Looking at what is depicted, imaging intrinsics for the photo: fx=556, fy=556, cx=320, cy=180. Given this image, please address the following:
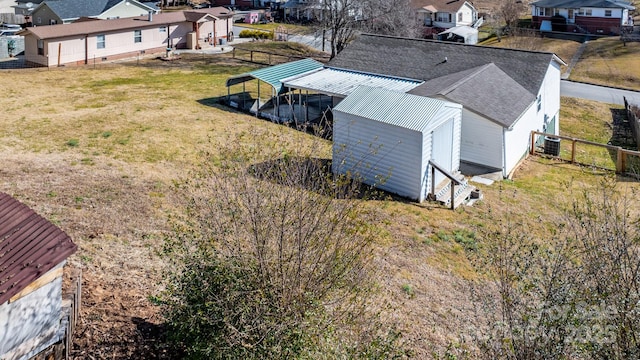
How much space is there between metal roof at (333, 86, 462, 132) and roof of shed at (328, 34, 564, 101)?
7.61 meters

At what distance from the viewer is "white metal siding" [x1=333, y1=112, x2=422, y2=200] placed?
17.9m

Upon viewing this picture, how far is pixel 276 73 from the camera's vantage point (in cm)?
2798

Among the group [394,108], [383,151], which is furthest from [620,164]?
[383,151]

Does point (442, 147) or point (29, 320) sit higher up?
point (442, 147)

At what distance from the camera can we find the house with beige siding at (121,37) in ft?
115

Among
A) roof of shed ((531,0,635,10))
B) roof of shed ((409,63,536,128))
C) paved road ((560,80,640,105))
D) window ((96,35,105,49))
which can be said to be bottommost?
paved road ((560,80,640,105))

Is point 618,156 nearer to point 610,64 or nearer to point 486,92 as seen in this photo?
point 486,92

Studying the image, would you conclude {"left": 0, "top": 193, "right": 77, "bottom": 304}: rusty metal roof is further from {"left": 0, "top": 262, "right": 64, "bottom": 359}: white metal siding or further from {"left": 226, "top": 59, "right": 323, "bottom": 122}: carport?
{"left": 226, "top": 59, "right": 323, "bottom": 122}: carport

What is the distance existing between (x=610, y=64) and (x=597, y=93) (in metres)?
10.3

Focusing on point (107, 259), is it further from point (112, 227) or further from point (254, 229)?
point (254, 229)

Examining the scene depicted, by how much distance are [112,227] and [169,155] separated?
270 inches

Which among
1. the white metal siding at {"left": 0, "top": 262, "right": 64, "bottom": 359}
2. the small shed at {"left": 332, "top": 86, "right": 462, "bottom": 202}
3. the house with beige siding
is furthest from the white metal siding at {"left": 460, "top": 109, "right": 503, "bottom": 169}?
the house with beige siding

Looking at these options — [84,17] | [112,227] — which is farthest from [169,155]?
[84,17]

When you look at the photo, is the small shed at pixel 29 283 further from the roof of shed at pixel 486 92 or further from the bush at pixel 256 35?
the bush at pixel 256 35
